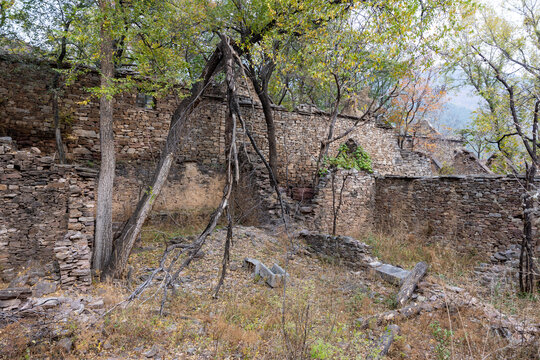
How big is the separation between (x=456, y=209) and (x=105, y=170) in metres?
9.66

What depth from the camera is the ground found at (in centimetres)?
314

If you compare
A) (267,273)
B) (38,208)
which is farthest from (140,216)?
(267,273)

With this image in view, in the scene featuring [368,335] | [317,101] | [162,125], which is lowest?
[368,335]

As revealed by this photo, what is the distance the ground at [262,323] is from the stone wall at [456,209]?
187 cm

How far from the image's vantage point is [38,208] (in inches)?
253

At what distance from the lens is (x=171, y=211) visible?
9.88 m

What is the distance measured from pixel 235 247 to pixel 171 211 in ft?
12.6

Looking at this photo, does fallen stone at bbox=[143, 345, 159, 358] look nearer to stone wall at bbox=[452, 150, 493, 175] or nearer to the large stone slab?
the large stone slab

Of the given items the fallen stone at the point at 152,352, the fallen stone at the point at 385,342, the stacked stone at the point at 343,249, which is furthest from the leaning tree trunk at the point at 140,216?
the fallen stone at the point at 385,342

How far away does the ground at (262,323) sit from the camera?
10.3ft

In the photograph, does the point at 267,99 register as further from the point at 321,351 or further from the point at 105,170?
the point at 321,351

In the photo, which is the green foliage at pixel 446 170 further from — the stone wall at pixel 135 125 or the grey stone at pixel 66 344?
the grey stone at pixel 66 344

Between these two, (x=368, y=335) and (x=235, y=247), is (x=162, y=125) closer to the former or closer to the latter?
(x=235, y=247)

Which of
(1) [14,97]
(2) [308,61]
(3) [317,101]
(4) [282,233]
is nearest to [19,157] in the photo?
(1) [14,97]
